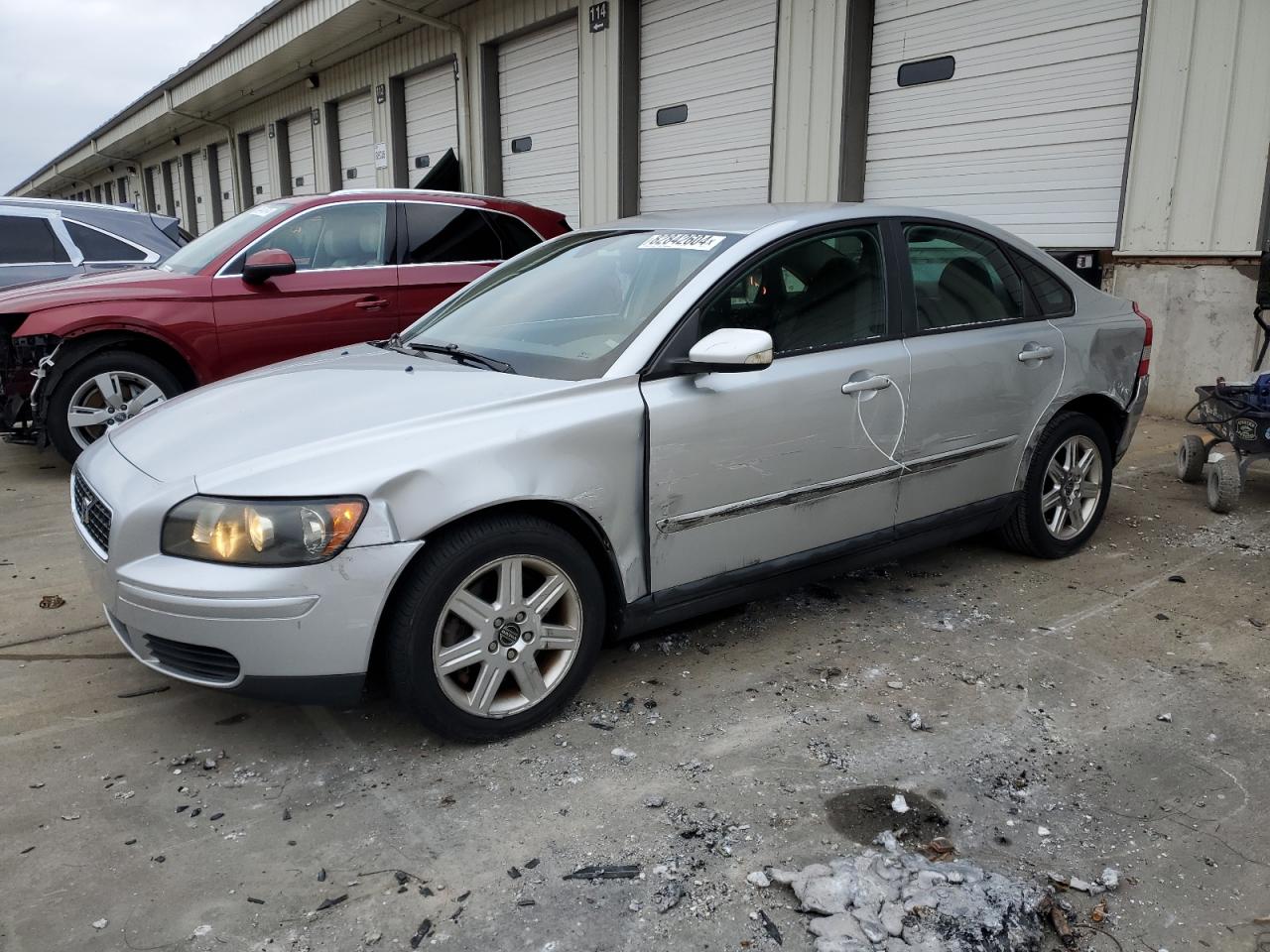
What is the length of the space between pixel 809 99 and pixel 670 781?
328 inches

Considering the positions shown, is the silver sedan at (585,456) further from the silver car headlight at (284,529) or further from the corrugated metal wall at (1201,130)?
the corrugated metal wall at (1201,130)

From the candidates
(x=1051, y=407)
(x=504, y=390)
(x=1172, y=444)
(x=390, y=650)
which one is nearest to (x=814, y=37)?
(x=1172, y=444)

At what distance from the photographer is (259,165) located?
76.7 feet


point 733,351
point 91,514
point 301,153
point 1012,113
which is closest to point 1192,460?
point 1012,113

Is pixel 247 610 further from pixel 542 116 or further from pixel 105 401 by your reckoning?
pixel 542 116

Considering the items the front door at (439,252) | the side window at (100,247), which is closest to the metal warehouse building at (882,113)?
the front door at (439,252)

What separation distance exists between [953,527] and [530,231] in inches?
176

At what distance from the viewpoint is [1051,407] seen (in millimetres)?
4188

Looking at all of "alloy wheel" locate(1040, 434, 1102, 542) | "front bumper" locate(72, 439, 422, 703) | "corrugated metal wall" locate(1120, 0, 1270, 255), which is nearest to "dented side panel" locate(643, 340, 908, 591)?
"front bumper" locate(72, 439, 422, 703)

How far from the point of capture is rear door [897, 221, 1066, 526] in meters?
3.73

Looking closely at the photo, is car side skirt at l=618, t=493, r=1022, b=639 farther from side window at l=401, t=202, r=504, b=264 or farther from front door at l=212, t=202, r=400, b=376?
side window at l=401, t=202, r=504, b=264

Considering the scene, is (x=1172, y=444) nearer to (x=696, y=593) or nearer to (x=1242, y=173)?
(x=1242, y=173)

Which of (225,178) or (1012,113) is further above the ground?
(225,178)

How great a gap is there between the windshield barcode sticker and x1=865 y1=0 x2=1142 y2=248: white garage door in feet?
18.0
